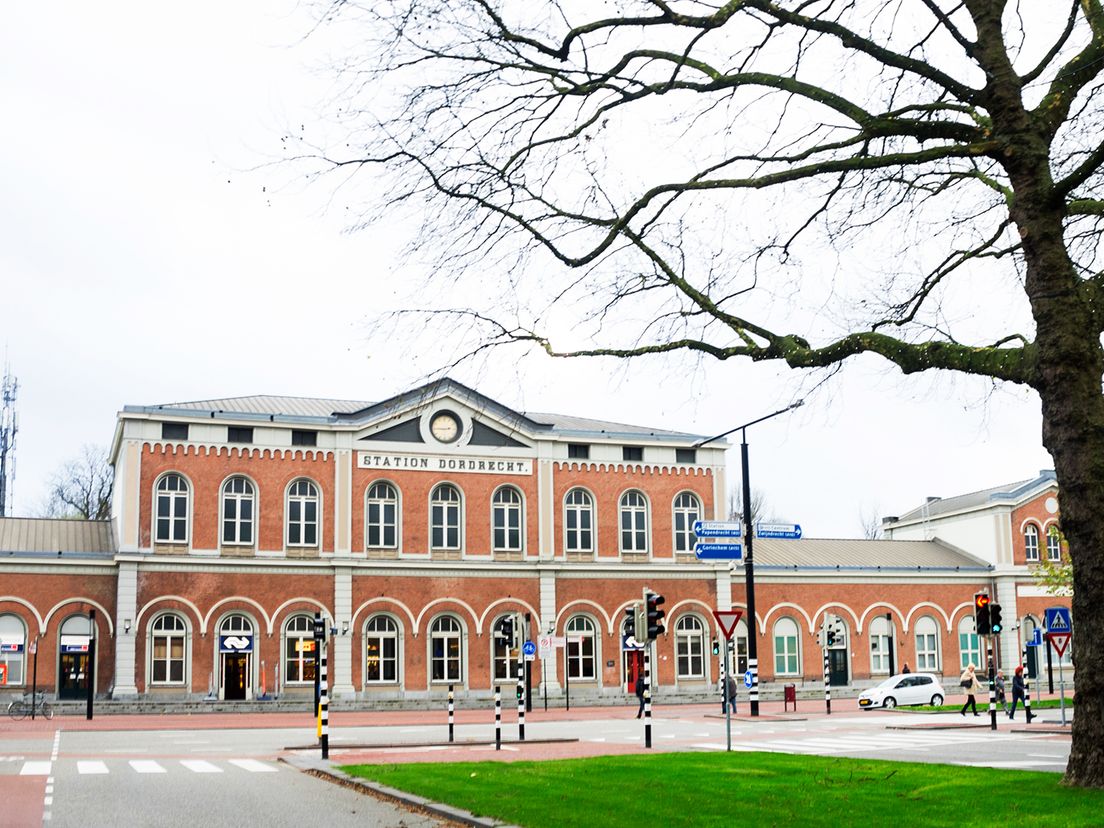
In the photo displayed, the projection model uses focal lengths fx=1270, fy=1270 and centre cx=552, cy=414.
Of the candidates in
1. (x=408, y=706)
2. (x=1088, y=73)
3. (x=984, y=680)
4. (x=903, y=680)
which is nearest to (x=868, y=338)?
(x=1088, y=73)

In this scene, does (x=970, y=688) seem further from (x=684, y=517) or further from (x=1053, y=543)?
(x=1053, y=543)

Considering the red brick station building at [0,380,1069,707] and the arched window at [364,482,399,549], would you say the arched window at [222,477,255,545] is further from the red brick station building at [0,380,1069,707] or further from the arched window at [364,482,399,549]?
the arched window at [364,482,399,549]

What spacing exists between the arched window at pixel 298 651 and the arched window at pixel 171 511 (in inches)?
214

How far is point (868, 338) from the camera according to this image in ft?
48.2

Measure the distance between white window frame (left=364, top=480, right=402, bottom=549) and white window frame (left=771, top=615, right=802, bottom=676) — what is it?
18827 millimetres

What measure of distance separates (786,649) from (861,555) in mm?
8579

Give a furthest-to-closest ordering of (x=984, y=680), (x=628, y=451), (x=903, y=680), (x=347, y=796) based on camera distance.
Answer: (x=984, y=680) < (x=628, y=451) < (x=903, y=680) < (x=347, y=796)

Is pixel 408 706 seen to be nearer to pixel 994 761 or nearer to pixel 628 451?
pixel 628 451

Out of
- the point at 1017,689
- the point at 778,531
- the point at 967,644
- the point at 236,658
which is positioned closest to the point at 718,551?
the point at 778,531

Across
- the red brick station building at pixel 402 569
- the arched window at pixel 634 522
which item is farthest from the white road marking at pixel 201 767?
the arched window at pixel 634 522

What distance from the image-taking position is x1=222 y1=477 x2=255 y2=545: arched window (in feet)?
165

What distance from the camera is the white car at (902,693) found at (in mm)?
45219

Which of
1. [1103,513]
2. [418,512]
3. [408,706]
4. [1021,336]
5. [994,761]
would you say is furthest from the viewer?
[418,512]

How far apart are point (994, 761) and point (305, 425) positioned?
35.3m
